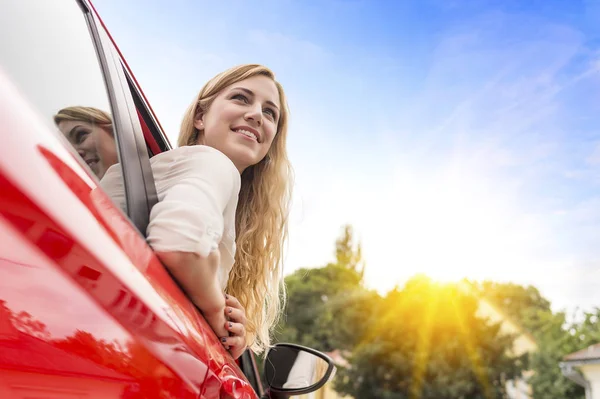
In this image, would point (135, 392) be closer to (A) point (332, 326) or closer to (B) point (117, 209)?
(B) point (117, 209)

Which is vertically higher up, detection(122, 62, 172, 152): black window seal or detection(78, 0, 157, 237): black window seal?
detection(122, 62, 172, 152): black window seal

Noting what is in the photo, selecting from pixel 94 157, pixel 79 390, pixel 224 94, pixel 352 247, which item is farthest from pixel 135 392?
pixel 352 247

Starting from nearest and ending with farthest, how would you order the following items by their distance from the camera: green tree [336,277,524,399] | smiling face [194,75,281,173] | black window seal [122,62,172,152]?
black window seal [122,62,172,152] → smiling face [194,75,281,173] → green tree [336,277,524,399]

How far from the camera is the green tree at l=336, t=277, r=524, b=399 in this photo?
82.2 feet

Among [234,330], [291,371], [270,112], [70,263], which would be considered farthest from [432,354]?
[70,263]

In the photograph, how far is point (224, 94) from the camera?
83.7 inches

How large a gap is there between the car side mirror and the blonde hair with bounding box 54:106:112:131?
4.62 ft

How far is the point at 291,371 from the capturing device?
2.27 metres

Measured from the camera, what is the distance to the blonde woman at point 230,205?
108 cm

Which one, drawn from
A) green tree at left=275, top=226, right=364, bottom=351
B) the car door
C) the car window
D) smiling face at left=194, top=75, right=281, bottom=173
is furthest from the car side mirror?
green tree at left=275, top=226, right=364, bottom=351

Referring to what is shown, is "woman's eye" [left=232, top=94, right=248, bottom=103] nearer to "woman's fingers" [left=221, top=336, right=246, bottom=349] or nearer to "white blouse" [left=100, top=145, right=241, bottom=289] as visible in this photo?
"white blouse" [left=100, top=145, right=241, bottom=289]

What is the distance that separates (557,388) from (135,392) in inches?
1349

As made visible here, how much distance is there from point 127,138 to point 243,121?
82cm

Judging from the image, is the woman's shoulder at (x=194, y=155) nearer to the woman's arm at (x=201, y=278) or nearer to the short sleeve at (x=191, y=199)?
the short sleeve at (x=191, y=199)
